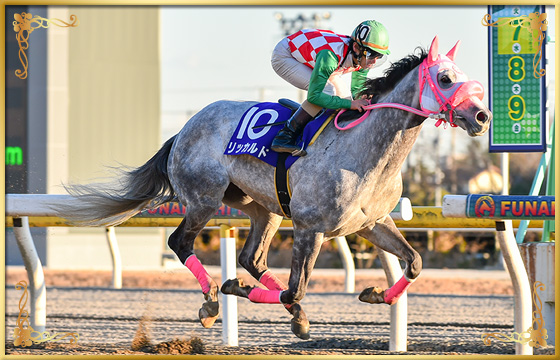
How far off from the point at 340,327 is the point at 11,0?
3.33 metres

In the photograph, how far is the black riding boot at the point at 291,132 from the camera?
4434mm

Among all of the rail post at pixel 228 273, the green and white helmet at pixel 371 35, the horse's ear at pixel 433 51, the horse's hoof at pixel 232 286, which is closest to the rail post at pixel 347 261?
the rail post at pixel 228 273

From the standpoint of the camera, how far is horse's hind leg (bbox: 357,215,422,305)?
462 cm

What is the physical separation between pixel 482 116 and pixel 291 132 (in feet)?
3.35

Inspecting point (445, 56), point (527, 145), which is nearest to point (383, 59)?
point (445, 56)

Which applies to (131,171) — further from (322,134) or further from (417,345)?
(417,345)

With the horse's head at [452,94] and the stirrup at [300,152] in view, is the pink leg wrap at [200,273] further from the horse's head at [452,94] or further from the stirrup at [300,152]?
the horse's head at [452,94]

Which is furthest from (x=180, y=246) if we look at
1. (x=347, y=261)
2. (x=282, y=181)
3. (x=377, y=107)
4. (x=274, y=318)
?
(x=347, y=261)

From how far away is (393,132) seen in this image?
4.29 m

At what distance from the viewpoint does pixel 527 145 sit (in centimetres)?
549

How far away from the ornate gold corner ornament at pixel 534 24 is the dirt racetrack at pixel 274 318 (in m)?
1.81

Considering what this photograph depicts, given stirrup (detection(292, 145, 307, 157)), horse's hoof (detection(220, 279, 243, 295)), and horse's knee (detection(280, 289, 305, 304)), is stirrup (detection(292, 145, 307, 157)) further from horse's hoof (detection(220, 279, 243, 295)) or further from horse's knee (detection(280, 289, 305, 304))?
horse's hoof (detection(220, 279, 243, 295))

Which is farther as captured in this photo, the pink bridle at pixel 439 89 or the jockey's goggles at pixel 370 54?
the jockey's goggles at pixel 370 54

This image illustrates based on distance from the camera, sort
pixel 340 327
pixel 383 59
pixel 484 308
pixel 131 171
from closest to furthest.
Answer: pixel 383 59 < pixel 131 171 < pixel 340 327 < pixel 484 308
